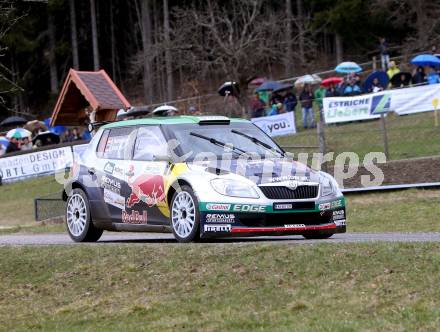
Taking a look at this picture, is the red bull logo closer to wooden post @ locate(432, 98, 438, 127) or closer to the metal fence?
the metal fence

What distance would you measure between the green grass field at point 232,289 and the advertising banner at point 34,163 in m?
21.9

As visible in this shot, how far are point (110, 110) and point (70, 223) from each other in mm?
18524

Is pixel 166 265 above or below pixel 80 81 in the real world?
below

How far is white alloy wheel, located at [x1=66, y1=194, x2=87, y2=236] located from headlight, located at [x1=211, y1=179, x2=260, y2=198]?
290 centimetres

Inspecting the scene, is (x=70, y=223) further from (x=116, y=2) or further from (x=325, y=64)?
(x=116, y=2)

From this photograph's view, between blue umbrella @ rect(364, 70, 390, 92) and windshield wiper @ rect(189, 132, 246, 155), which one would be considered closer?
windshield wiper @ rect(189, 132, 246, 155)

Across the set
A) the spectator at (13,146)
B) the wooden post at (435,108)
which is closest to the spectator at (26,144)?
the spectator at (13,146)

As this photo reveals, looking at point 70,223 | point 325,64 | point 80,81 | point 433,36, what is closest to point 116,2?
point 325,64

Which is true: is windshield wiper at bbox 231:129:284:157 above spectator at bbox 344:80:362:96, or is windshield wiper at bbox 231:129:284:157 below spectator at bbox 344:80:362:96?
below

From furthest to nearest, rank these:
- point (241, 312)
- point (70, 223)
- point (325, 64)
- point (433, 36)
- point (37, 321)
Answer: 1. point (325, 64)
2. point (433, 36)
3. point (70, 223)
4. point (37, 321)
5. point (241, 312)

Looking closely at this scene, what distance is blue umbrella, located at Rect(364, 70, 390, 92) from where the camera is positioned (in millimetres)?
31266

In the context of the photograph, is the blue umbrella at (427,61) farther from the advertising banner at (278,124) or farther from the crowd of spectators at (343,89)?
the advertising banner at (278,124)

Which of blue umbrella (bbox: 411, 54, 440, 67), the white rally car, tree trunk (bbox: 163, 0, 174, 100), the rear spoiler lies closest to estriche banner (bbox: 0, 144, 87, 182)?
blue umbrella (bbox: 411, 54, 440, 67)

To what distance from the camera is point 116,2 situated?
7112cm
